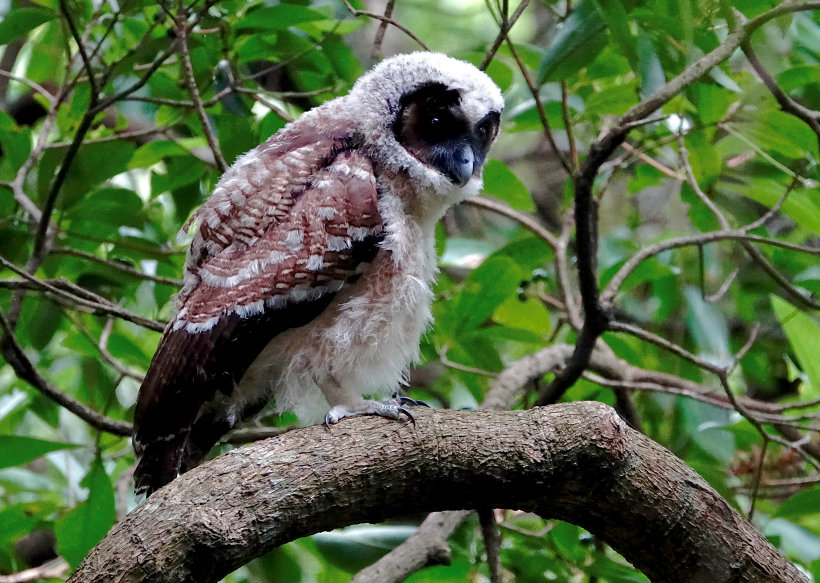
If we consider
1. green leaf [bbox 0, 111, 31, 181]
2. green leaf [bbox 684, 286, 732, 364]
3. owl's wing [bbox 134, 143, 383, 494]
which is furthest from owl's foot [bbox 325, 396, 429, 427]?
green leaf [bbox 684, 286, 732, 364]

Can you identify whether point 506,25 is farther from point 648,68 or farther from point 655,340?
point 655,340

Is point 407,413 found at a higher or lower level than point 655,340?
lower

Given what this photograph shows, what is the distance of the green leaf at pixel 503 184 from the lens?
11.9 ft

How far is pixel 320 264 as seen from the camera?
8.20ft

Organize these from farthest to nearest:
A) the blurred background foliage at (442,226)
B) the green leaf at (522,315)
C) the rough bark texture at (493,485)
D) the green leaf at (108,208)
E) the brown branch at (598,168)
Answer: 1. the green leaf at (522,315)
2. the green leaf at (108,208)
3. the blurred background foliage at (442,226)
4. the brown branch at (598,168)
5. the rough bark texture at (493,485)

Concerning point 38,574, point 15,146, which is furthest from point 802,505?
point 15,146

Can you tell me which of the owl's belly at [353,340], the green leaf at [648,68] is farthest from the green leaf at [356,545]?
the green leaf at [648,68]

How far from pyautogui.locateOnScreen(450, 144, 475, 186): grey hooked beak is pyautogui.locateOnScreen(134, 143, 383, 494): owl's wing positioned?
1.04 ft

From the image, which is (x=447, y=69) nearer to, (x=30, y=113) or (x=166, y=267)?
(x=166, y=267)

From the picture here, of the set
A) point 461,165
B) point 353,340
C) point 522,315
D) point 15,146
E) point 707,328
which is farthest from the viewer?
point 522,315

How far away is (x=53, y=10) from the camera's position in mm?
3266

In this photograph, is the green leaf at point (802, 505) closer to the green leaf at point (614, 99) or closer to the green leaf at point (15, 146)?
the green leaf at point (614, 99)

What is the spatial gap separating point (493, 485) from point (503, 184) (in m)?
1.73

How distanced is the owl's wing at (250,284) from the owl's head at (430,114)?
23cm
